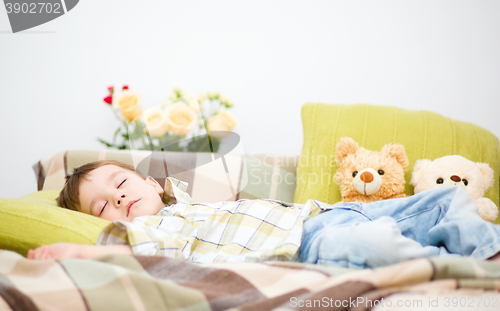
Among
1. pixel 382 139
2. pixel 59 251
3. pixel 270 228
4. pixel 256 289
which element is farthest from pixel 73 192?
pixel 382 139

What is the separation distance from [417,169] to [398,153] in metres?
0.08

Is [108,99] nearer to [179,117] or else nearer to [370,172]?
[179,117]

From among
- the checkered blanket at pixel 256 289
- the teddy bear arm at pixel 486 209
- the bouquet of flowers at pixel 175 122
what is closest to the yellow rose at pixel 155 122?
the bouquet of flowers at pixel 175 122

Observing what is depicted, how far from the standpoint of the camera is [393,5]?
151 cm

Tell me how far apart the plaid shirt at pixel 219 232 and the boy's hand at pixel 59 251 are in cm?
6

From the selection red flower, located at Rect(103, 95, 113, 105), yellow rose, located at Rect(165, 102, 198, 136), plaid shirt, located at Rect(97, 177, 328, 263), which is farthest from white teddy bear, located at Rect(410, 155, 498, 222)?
red flower, located at Rect(103, 95, 113, 105)

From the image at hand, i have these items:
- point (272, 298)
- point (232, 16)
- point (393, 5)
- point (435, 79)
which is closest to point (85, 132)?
point (232, 16)

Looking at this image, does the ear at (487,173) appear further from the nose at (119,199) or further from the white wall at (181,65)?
the nose at (119,199)

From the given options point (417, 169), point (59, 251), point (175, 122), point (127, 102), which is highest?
point (127, 102)

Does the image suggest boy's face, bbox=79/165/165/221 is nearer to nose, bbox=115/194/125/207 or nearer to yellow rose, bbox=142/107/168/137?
nose, bbox=115/194/125/207

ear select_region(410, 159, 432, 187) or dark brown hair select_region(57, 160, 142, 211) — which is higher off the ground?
dark brown hair select_region(57, 160, 142, 211)

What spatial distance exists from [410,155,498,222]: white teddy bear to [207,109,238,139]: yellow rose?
0.74 m

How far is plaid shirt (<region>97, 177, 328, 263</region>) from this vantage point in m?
0.67

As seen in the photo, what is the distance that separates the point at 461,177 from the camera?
3.17ft
